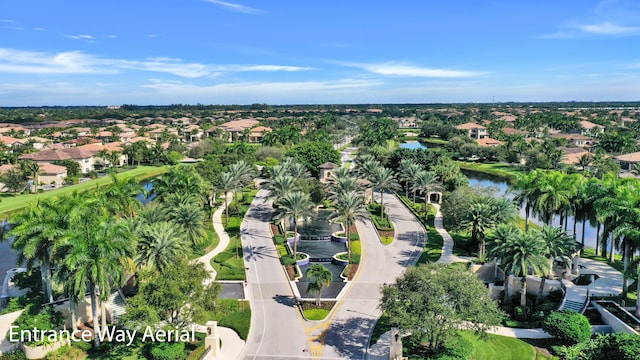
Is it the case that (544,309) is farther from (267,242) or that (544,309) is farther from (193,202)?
(193,202)

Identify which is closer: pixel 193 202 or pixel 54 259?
pixel 54 259

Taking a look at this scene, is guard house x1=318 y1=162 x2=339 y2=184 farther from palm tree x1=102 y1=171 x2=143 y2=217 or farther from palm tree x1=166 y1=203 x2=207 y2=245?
palm tree x1=102 y1=171 x2=143 y2=217

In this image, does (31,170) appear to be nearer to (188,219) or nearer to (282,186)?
(188,219)

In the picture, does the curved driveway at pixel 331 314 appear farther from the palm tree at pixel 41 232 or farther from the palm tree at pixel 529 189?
the palm tree at pixel 41 232

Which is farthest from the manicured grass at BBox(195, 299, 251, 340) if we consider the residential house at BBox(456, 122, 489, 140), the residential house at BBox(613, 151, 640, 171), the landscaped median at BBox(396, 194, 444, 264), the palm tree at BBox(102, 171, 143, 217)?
the residential house at BBox(456, 122, 489, 140)

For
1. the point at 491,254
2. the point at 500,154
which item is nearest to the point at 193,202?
the point at 491,254

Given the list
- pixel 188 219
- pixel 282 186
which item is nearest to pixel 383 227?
pixel 282 186
